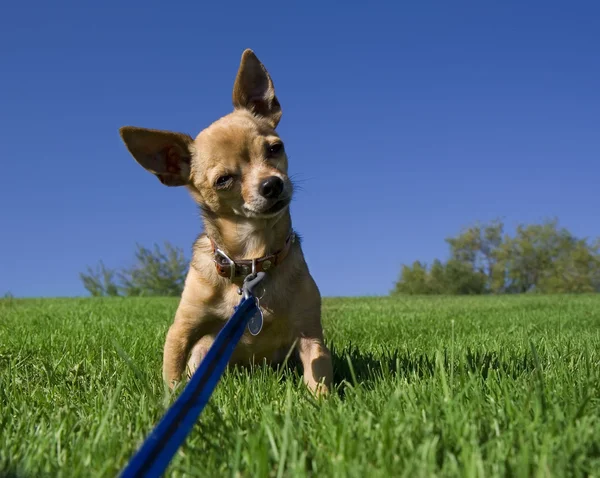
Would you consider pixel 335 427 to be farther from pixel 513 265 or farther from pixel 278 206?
pixel 513 265

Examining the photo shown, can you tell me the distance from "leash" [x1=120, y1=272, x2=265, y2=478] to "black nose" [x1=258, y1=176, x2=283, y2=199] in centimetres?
120

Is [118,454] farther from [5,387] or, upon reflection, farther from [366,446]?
[5,387]

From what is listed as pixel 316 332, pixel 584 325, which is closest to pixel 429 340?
pixel 316 332

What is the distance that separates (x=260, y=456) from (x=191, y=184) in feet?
8.05

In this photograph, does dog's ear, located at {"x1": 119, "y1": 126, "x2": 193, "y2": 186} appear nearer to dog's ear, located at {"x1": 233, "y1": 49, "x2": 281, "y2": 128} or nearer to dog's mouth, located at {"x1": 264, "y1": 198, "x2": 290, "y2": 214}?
dog's ear, located at {"x1": 233, "y1": 49, "x2": 281, "y2": 128}

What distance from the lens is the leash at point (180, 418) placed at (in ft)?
4.72

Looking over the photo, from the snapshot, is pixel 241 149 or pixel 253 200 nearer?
pixel 253 200

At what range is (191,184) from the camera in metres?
3.81

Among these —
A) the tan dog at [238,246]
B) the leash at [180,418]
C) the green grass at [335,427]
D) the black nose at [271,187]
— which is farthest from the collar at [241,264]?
the leash at [180,418]

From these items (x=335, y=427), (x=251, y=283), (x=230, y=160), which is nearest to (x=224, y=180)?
(x=230, y=160)

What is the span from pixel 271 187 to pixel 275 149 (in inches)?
19.4

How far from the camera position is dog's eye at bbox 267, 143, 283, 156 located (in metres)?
3.74

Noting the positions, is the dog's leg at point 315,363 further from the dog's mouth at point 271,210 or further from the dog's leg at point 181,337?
the dog's mouth at point 271,210

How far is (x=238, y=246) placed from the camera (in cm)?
356
